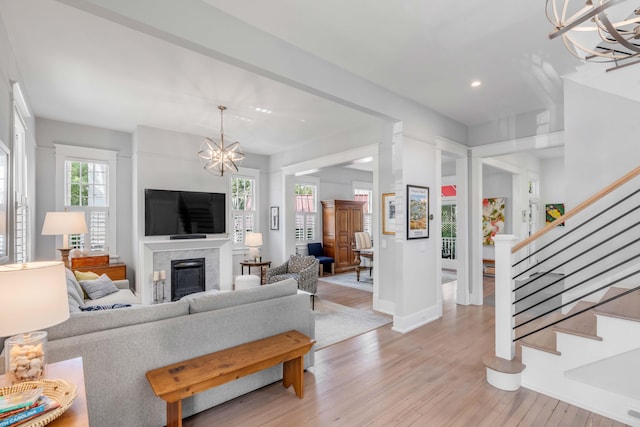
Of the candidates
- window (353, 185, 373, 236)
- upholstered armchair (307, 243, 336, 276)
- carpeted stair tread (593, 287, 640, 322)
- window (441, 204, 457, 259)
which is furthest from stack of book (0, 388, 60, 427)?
window (441, 204, 457, 259)

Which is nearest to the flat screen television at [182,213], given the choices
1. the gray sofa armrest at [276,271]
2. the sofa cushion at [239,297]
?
the gray sofa armrest at [276,271]

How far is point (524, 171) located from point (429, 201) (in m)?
4.51

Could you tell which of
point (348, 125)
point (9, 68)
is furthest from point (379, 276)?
point (9, 68)

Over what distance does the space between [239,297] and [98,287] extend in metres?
2.79

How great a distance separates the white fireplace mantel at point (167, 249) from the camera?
5.34 meters

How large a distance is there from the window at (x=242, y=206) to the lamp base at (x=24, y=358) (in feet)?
19.1

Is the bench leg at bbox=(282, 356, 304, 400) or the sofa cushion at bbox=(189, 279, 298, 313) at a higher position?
the sofa cushion at bbox=(189, 279, 298, 313)

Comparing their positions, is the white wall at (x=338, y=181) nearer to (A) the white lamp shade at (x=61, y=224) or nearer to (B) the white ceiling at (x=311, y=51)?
(B) the white ceiling at (x=311, y=51)

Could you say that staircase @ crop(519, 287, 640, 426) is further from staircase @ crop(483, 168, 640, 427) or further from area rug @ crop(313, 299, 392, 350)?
area rug @ crop(313, 299, 392, 350)

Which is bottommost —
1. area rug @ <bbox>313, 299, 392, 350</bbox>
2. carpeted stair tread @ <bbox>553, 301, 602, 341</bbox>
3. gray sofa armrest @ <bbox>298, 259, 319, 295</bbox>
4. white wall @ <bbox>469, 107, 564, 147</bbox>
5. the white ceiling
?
area rug @ <bbox>313, 299, 392, 350</bbox>

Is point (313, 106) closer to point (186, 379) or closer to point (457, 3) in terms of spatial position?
point (457, 3)

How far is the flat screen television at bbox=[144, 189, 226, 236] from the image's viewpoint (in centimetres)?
555

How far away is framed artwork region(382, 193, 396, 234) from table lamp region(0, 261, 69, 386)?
13.3 ft

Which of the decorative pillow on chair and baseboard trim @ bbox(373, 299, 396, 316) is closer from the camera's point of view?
baseboard trim @ bbox(373, 299, 396, 316)
